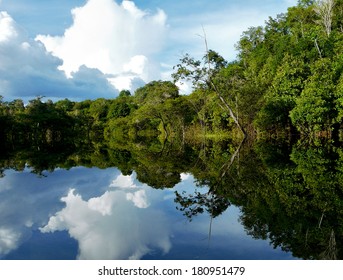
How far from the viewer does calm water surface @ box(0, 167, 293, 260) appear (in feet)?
18.4

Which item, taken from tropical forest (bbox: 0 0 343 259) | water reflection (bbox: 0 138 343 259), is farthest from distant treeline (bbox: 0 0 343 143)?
water reflection (bbox: 0 138 343 259)

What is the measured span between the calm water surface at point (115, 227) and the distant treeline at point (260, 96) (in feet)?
70.8

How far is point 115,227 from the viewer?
702 cm

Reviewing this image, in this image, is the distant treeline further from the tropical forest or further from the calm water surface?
the calm water surface

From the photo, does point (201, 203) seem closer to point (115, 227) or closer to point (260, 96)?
point (115, 227)

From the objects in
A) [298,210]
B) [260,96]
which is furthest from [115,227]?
[260,96]

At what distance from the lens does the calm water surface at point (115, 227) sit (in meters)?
5.61

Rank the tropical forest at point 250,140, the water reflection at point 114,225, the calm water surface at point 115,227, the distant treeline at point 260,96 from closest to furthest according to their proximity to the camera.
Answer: the calm water surface at point 115,227
the water reflection at point 114,225
the tropical forest at point 250,140
the distant treeline at point 260,96

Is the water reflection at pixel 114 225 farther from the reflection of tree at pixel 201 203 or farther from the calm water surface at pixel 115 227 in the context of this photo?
the reflection of tree at pixel 201 203

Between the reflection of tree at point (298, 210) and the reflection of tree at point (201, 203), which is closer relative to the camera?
the reflection of tree at point (298, 210)

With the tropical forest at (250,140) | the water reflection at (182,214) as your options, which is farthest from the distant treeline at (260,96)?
the water reflection at (182,214)

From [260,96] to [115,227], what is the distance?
3339cm

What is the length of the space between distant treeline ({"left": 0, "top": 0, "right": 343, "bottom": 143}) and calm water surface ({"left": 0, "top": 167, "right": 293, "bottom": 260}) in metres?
21.6

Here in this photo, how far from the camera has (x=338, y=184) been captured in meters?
10.1
